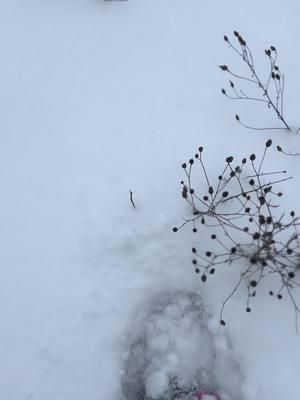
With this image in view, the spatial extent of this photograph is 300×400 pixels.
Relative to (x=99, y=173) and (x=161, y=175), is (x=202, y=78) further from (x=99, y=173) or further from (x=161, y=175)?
(x=99, y=173)

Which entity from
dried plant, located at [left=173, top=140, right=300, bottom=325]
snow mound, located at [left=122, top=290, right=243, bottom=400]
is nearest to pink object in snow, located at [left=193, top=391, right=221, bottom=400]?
snow mound, located at [left=122, top=290, right=243, bottom=400]

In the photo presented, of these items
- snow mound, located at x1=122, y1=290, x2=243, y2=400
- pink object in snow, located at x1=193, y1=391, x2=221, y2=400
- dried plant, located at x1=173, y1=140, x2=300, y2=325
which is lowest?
pink object in snow, located at x1=193, y1=391, x2=221, y2=400

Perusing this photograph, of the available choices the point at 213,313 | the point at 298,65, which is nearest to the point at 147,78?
the point at 298,65

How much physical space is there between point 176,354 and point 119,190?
3.01ft

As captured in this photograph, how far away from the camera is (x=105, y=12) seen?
2.89 metres

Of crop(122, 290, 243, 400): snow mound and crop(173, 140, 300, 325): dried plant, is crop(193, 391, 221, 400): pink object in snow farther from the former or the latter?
crop(173, 140, 300, 325): dried plant

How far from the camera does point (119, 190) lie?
2.23 metres

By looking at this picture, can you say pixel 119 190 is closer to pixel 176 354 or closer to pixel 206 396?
pixel 176 354

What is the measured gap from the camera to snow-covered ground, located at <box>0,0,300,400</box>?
6.25 ft

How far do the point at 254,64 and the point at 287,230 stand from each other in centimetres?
120

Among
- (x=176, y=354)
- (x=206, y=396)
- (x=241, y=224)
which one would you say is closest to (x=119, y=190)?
(x=241, y=224)

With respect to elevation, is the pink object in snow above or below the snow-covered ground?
below

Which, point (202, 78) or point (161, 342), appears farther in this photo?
point (202, 78)

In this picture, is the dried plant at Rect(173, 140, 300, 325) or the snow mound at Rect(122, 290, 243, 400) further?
the dried plant at Rect(173, 140, 300, 325)
